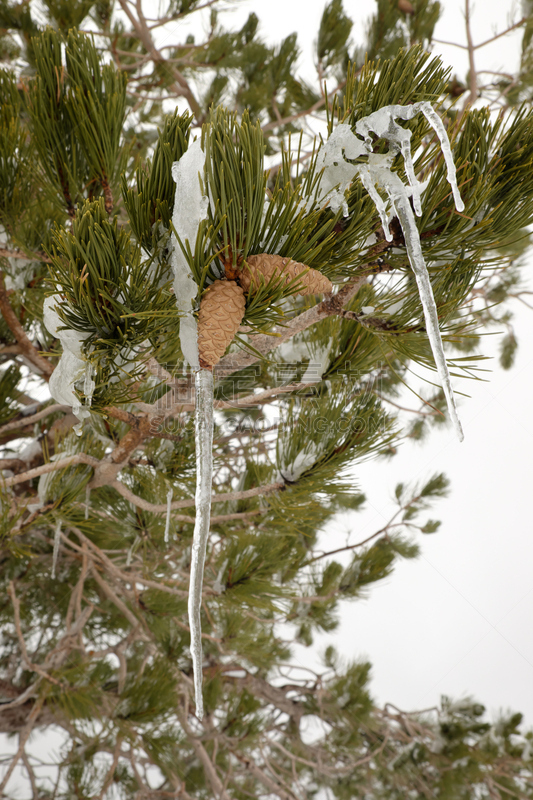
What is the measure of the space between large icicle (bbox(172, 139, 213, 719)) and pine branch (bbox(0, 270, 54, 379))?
0.29 metres

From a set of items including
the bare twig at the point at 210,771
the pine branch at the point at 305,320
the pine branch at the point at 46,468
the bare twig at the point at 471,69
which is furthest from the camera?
the bare twig at the point at 210,771

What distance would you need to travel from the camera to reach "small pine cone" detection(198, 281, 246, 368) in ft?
0.77

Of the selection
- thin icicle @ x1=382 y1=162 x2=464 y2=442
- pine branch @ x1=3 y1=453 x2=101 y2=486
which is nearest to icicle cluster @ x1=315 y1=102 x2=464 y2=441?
thin icicle @ x1=382 y1=162 x2=464 y2=442

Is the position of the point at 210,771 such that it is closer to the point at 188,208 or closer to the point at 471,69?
the point at 188,208

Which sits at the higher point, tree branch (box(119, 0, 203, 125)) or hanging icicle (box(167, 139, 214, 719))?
tree branch (box(119, 0, 203, 125))

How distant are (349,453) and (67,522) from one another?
238mm

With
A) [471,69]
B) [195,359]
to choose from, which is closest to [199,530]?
[195,359]

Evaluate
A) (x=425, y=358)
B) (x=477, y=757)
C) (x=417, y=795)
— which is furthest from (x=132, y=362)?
(x=417, y=795)

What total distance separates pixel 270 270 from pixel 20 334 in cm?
36

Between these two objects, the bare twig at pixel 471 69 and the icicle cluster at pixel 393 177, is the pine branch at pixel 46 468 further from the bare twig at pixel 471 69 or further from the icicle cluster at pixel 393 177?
the bare twig at pixel 471 69

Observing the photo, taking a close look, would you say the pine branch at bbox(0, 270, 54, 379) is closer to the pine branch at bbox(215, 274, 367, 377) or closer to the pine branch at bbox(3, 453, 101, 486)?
the pine branch at bbox(3, 453, 101, 486)

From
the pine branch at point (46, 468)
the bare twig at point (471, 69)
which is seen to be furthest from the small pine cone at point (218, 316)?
the bare twig at point (471, 69)

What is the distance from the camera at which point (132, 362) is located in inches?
11.3

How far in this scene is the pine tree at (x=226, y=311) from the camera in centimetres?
23
